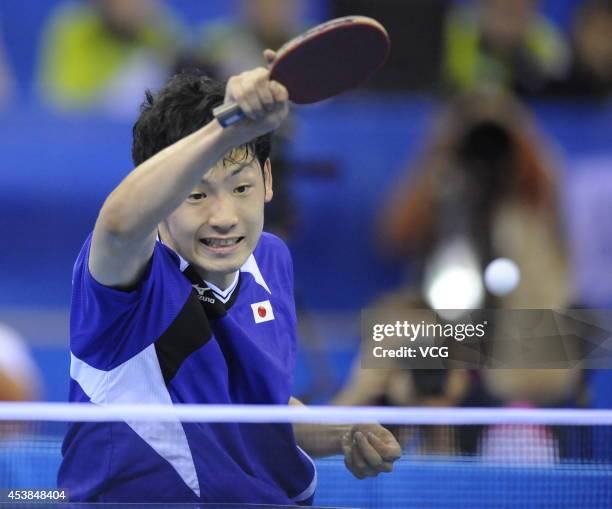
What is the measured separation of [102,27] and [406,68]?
1766mm

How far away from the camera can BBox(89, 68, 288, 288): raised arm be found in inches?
83.0

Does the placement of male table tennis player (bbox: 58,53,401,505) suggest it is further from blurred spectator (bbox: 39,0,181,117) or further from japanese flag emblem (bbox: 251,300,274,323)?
blurred spectator (bbox: 39,0,181,117)

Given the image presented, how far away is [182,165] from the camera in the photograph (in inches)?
83.3

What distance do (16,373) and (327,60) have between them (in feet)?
10.4

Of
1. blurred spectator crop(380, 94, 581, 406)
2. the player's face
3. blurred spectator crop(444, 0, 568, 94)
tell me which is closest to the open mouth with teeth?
the player's face

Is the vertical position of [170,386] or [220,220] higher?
[220,220]

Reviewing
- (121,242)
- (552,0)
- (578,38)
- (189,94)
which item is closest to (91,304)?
(121,242)

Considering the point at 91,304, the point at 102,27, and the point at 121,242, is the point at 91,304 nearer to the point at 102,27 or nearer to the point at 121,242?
the point at 121,242

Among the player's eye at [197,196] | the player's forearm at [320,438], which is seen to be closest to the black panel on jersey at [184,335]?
the player's eye at [197,196]

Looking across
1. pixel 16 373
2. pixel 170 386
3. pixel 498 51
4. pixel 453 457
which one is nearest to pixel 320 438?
pixel 453 457

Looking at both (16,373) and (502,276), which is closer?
(16,373)

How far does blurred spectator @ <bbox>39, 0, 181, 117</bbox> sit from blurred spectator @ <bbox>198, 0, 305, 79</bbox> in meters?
0.27

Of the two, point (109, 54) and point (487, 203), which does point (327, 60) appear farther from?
point (109, 54)

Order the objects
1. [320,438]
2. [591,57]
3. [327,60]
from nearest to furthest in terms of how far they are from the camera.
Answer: [327,60], [320,438], [591,57]
